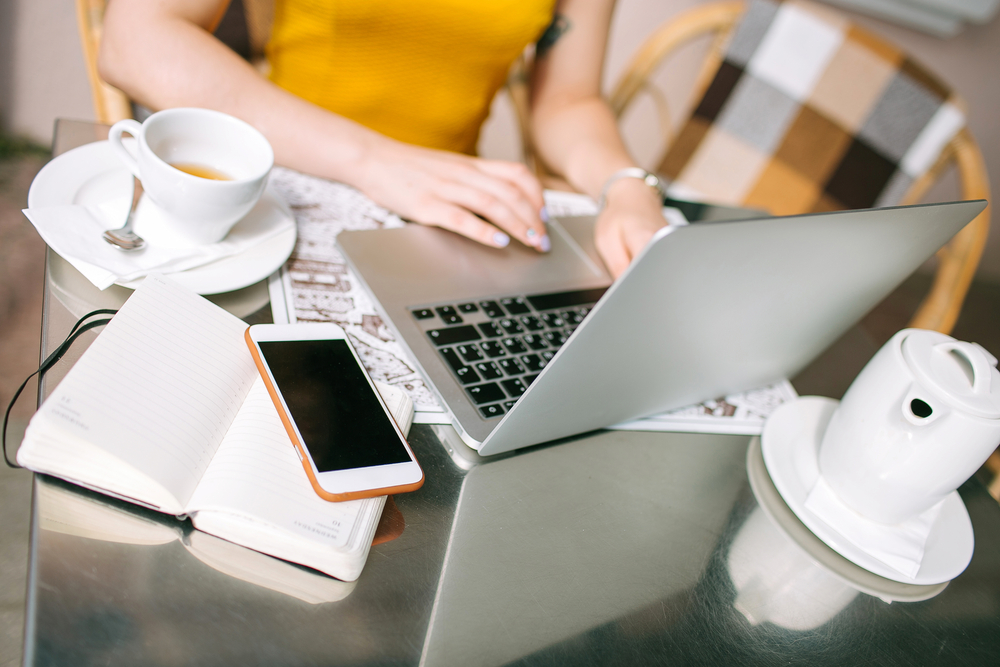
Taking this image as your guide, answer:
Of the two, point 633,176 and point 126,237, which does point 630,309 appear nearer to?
point 126,237

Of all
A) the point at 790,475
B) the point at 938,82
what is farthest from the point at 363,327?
the point at 938,82

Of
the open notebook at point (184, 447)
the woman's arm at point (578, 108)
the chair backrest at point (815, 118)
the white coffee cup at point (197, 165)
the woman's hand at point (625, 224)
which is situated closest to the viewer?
the open notebook at point (184, 447)

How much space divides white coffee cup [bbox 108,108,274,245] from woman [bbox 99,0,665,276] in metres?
0.13

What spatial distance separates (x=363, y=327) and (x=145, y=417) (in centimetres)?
19

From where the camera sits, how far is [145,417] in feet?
1.08

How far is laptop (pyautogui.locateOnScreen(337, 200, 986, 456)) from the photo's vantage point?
13.8 inches

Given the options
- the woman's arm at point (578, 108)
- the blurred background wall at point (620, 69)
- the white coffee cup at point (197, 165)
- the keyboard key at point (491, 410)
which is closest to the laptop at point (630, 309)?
the keyboard key at point (491, 410)

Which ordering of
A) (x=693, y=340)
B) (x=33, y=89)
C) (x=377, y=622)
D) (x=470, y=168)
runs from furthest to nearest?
(x=33, y=89)
(x=470, y=168)
(x=693, y=340)
(x=377, y=622)

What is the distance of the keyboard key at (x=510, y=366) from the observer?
476mm

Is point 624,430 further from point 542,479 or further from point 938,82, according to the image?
point 938,82

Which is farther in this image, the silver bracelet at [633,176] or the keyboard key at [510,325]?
the silver bracelet at [633,176]

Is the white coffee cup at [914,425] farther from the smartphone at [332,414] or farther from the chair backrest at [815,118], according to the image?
the chair backrest at [815,118]

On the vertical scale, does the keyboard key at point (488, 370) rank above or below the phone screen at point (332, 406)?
above

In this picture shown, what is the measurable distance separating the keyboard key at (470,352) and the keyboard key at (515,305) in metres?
0.07
